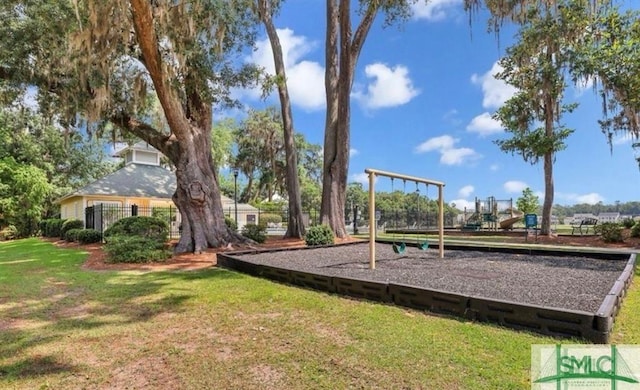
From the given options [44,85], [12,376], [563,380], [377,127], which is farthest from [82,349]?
[377,127]

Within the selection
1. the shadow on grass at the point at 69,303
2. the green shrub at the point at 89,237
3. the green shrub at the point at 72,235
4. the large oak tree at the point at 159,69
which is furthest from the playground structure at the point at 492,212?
the green shrub at the point at 72,235

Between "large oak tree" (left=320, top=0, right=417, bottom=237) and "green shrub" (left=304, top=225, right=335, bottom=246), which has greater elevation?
"large oak tree" (left=320, top=0, right=417, bottom=237)

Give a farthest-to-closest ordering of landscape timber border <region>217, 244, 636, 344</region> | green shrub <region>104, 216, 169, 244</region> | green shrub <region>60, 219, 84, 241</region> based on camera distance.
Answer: green shrub <region>60, 219, 84, 241</region> → green shrub <region>104, 216, 169, 244</region> → landscape timber border <region>217, 244, 636, 344</region>

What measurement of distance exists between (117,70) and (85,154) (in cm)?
1896

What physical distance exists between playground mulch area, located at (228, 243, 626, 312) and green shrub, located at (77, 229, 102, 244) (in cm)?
871

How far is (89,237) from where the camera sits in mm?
13594

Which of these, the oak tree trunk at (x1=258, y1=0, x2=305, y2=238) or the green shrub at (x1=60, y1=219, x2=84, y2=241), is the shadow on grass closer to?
the oak tree trunk at (x1=258, y1=0, x2=305, y2=238)

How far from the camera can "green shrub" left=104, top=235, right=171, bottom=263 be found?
8.36 m

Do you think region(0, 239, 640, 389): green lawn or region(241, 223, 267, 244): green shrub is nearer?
region(0, 239, 640, 389): green lawn

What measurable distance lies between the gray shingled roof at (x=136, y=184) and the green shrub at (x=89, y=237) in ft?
14.6

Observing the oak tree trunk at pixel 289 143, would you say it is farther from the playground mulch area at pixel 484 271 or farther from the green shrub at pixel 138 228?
the playground mulch area at pixel 484 271

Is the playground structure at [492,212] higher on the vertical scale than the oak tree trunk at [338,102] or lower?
lower

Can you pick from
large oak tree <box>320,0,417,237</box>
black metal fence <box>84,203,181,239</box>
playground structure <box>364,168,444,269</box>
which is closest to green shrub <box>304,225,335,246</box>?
large oak tree <box>320,0,417,237</box>

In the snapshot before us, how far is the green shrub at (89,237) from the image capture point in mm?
13578
